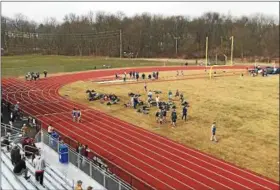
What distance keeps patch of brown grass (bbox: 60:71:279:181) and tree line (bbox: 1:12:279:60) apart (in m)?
51.0

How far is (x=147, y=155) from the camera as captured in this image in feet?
61.5

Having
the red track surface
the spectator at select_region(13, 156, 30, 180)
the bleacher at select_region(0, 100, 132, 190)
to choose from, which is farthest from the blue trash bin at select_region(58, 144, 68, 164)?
the red track surface

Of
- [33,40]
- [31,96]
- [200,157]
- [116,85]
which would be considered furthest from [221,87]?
[33,40]

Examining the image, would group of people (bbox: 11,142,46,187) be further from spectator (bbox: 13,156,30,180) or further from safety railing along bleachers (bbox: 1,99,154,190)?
safety railing along bleachers (bbox: 1,99,154,190)

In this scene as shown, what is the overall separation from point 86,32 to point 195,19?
1248 inches

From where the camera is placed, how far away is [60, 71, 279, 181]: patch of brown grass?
19.1 meters

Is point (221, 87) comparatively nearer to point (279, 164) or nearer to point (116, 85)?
point (116, 85)

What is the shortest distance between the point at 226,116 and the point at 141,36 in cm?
7537

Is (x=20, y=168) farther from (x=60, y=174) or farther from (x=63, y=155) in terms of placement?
(x=63, y=155)

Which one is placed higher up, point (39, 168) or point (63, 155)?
point (39, 168)

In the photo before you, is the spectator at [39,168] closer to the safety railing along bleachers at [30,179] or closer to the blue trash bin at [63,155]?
the safety railing along bleachers at [30,179]

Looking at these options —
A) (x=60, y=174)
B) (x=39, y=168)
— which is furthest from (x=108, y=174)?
(x=39, y=168)

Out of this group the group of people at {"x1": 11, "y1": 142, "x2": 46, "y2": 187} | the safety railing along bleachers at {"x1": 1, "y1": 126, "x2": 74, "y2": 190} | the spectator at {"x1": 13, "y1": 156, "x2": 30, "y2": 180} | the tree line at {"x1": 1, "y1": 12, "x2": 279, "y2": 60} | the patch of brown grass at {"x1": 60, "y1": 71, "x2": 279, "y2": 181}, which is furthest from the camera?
the tree line at {"x1": 1, "y1": 12, "x2": 279, "y2": 60}

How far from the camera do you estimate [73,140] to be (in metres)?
21.1
